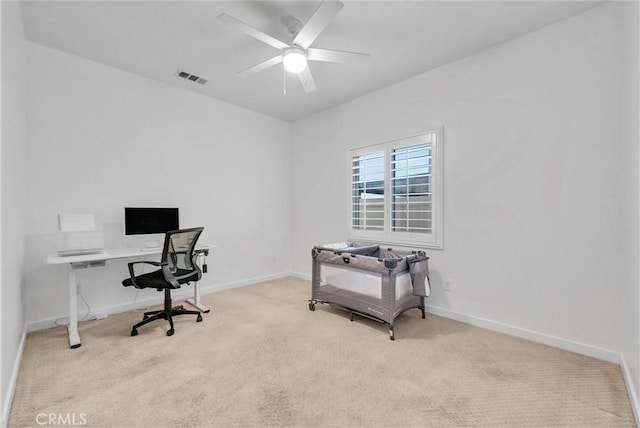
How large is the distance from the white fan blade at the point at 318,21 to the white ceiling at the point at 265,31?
263 mm

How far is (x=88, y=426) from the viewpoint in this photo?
1516mm

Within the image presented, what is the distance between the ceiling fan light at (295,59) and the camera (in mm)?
2322

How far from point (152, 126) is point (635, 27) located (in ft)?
14.6

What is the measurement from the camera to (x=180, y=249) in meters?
2.80

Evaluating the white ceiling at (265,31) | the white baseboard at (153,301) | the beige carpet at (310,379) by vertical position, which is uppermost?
the white ceiling at (265,31)

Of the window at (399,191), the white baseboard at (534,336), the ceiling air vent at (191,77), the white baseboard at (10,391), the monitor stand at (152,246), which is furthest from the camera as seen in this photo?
the ceiling air vent at (191,77)

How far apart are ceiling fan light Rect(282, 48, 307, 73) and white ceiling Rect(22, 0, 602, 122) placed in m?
0.27

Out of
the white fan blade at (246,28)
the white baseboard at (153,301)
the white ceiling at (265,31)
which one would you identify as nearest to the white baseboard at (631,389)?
the white ceiling at (265,31)

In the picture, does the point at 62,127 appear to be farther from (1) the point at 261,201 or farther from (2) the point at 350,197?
(2) the point at 350,197

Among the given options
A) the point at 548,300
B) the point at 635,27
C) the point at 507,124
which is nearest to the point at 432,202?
the point at 507,124

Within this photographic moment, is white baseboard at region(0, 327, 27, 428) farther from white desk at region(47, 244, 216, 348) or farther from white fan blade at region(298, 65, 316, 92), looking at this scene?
white fan blade at region(298, 65, 316, 92)

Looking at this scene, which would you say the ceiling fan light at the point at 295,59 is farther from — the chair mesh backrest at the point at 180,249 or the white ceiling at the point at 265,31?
the chair mesh backrest at the point at 180,249

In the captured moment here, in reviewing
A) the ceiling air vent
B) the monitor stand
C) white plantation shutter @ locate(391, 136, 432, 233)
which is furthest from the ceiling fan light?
the monitor stand
